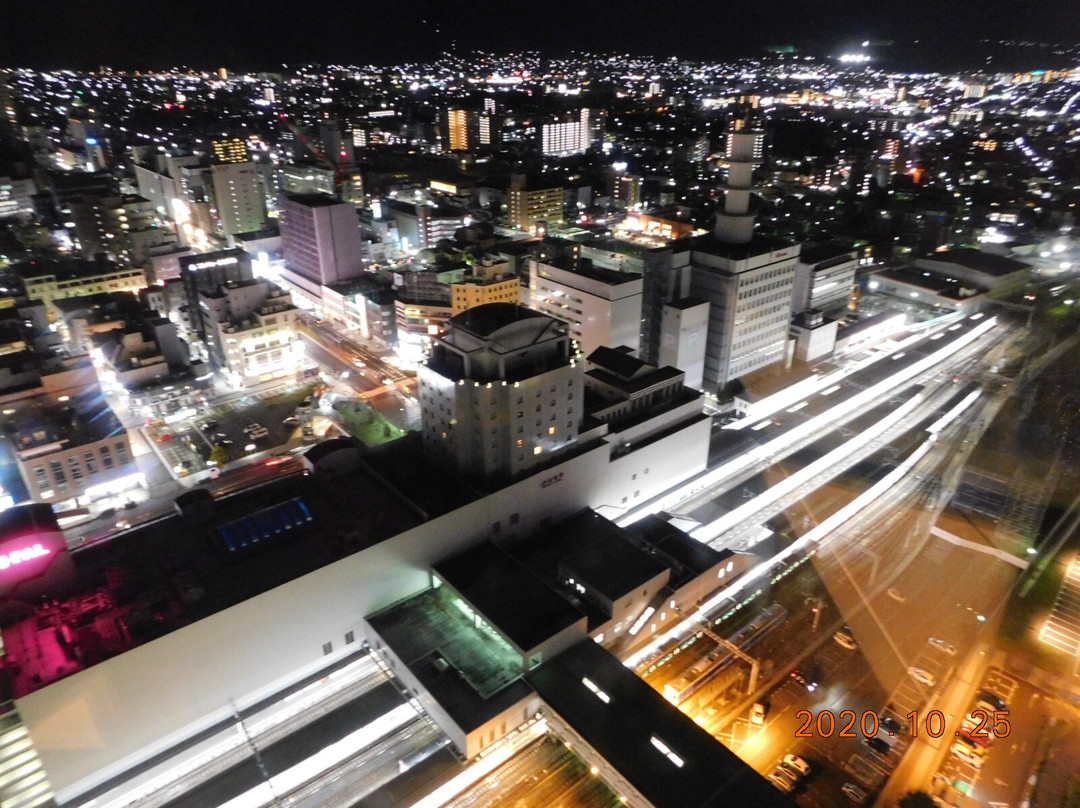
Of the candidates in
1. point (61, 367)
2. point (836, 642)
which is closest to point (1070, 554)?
point (836, 642)

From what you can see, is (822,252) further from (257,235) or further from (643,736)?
(257,235)

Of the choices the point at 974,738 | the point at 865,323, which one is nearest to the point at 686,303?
the point at 865,323

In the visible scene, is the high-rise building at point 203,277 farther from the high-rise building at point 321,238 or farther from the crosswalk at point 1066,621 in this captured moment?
the crosswalk at point 1066,621

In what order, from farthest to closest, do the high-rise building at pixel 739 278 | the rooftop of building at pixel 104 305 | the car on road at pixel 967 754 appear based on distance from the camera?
the rooftop of building at pixel 104 305
the high-rise building at pixel 739 278
the car on road at pixel 967 754

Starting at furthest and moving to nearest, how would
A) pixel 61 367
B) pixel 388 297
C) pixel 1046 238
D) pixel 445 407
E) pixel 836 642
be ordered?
pixel 1046 238 < pixel 388 297 < pixel 61 367 < pixel 445 407 < pixel 836 642

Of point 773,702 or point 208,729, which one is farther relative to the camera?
point 773,702

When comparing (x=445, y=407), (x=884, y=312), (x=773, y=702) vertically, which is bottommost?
(x=773, y=702)

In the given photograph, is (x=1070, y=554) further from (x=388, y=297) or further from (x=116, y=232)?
(x=116, y=232)

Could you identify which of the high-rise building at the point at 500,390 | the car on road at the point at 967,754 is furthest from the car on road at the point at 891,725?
the high-rise building at the point at 500,390
